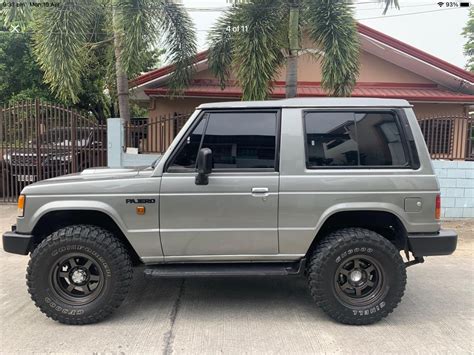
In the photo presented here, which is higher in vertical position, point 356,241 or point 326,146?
point 326,146

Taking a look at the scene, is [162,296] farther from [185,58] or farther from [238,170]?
[185,58]

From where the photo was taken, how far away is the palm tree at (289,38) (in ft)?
26.4

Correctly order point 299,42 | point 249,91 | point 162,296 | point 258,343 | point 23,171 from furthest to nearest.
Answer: point 23,171, point 299,42, point 249,91, point 162,296, point 258,343

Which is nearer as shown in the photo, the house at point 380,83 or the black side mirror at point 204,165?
the black side mirror at point 204,165

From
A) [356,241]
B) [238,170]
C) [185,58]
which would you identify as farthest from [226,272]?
[185,58]

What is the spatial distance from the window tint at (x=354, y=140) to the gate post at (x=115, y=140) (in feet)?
18.4

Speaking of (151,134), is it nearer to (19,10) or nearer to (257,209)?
(19,10)

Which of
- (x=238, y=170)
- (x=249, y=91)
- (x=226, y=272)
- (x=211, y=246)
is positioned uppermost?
(x=249, y=91)

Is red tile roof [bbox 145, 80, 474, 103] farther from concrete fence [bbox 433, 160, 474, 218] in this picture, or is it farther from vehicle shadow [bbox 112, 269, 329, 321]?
vehicle shadow [bbox 112, 269, 329, 321]

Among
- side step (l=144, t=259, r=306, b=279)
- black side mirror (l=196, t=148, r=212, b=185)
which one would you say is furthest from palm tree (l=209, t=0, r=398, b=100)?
side step (l=144, t=259, r=306, b=279)

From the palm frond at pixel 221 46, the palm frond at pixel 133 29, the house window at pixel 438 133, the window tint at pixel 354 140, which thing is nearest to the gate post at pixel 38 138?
the palm frond at pixel 133 29

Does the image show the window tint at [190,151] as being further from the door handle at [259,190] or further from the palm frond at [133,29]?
the palm frond at [133,29]

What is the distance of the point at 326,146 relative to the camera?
394cm

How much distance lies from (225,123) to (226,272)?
55.4 inches
